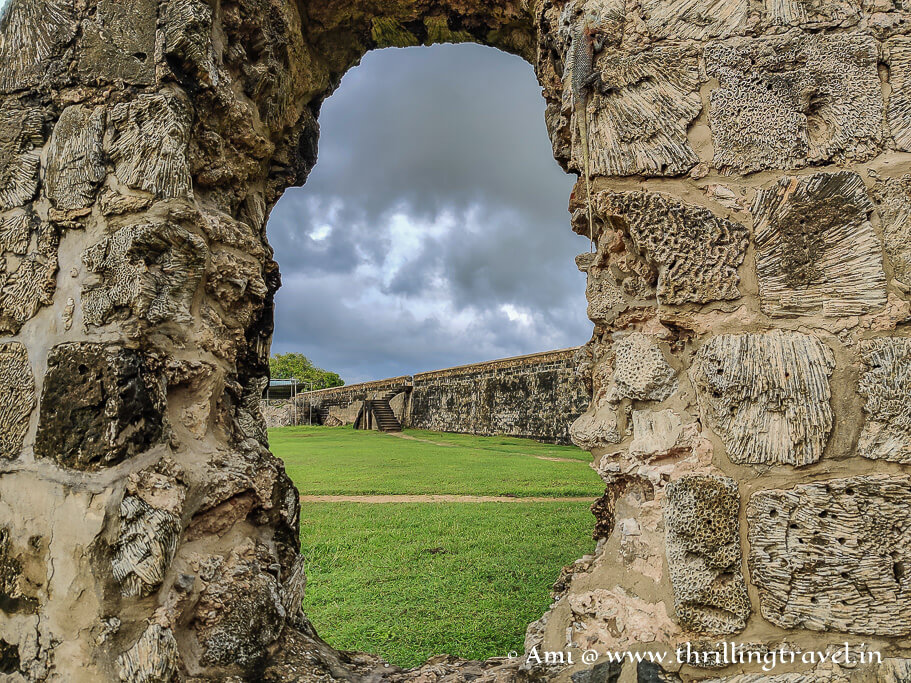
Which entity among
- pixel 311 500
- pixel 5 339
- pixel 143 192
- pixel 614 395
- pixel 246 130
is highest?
pixel 246 130

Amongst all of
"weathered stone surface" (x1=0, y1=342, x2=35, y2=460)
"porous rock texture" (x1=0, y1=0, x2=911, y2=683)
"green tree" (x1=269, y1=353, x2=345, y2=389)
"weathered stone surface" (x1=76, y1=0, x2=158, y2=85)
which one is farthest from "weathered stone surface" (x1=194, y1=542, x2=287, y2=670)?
"green tree" (x1=269, y1=353, x2=345, y2=389)

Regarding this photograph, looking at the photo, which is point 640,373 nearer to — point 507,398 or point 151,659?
point 151,659

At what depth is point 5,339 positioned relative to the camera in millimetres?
1871

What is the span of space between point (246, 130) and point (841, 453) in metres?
2.32

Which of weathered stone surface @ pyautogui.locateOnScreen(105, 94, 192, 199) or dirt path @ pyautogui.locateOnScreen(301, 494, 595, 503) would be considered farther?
dirt path @ pyautogui.locateOnScreen(301, 494, 595, 503)

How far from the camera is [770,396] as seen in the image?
161 centimetres

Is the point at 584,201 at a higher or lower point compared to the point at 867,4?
lower

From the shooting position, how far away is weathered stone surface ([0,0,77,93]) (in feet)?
6.60

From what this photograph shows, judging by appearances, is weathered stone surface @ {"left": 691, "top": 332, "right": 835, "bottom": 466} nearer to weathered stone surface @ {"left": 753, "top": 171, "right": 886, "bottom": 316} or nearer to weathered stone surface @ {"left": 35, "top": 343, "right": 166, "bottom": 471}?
weathered stone surface @ {"left": 753, "top": 171, "right": 886, "bottom": 316}

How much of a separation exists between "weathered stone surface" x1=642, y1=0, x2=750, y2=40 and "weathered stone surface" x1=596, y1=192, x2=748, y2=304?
0.56 m

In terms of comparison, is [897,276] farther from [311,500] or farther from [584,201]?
[311,500]

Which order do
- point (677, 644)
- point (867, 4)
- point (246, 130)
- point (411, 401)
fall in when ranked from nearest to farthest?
1. point (677, 644)
2. point (867, 4)
3. point (246, 130)
4. point (411, 401)

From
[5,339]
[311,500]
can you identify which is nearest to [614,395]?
[5,339]

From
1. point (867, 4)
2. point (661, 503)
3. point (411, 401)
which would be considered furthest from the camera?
point (411, 401)
